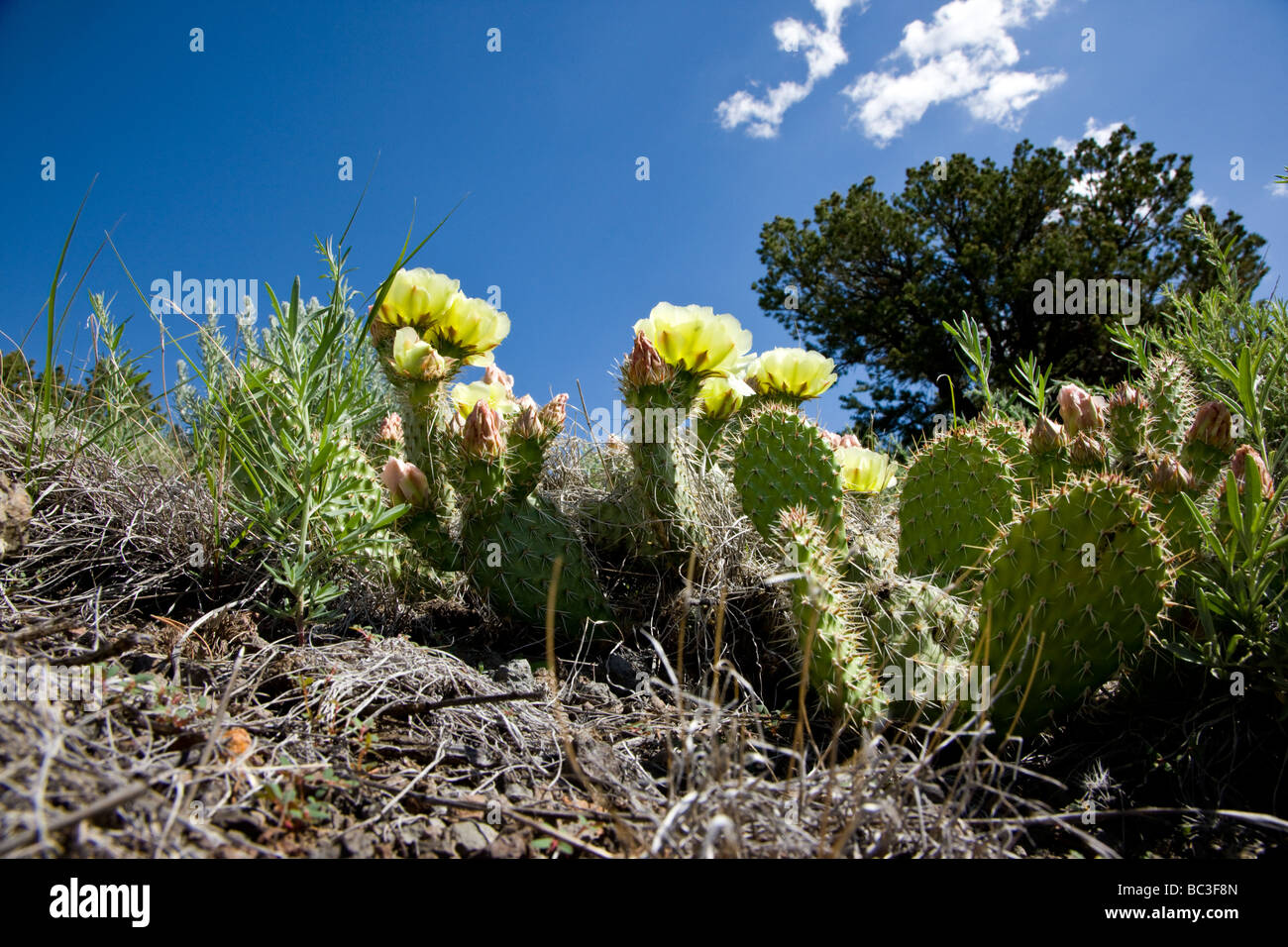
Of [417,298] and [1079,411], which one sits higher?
[417,298]

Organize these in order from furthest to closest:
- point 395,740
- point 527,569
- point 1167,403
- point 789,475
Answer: point 1167,403 < point 789,475 < point 527,569 < point 395,740

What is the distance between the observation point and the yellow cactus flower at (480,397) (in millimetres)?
2021

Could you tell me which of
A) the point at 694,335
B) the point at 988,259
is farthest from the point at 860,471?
the point at 988,259

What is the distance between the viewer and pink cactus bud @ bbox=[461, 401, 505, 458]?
1.65 m

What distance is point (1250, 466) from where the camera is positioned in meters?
1.22

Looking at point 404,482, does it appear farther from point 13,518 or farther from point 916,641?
point 916,641

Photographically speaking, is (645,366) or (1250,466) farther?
(645,366)

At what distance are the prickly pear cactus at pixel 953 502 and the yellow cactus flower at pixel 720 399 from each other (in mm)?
576

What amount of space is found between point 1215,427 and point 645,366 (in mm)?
1450

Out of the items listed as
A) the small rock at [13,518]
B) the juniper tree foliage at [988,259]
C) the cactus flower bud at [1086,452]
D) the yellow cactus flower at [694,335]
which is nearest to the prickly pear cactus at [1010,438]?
the cactus flower bud at [1086,452]

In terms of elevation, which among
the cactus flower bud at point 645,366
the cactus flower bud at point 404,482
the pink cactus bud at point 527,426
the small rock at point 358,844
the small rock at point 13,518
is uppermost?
the cactus flower bud at point 645,366

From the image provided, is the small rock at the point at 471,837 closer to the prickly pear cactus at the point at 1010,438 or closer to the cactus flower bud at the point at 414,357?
the cactus flower bud at the point at 414,357

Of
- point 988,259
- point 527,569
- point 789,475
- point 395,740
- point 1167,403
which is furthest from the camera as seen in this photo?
point 988,259
